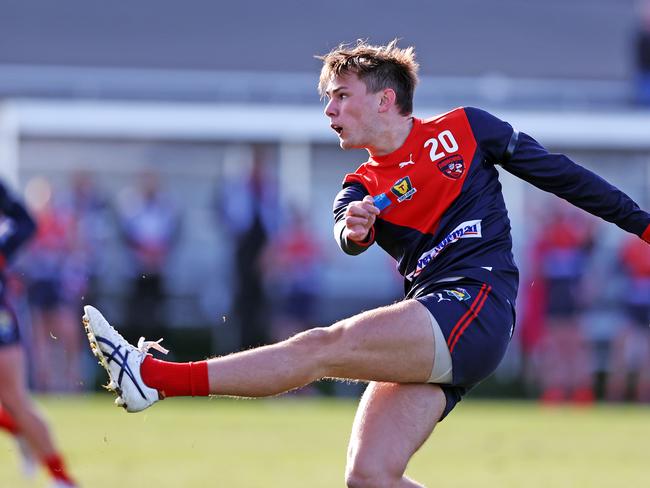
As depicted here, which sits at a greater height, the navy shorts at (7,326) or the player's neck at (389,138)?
the player's neck at (389,138)

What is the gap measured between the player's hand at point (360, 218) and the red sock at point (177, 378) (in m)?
0.82

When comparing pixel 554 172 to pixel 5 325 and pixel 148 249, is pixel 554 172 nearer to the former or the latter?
pixel 5 325

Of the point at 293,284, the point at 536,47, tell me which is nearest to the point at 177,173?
the point at 293,284

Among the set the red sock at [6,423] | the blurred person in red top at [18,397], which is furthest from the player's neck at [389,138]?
the red sock at [6,423]

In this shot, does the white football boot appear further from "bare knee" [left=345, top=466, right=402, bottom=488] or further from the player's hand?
the player's hand

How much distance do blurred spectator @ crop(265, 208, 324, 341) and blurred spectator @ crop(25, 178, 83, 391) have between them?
2509 mm

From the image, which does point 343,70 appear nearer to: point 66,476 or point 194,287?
point 66,476

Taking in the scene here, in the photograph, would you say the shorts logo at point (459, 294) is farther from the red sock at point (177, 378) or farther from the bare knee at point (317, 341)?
the red sock at point (177, 378)

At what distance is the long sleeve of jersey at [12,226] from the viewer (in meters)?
9.25

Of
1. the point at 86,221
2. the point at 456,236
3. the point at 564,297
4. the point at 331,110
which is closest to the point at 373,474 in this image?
the point at 456,236

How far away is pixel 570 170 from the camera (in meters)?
6.35

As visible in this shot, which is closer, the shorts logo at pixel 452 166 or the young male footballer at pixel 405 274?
the young male footballer at pixel 405 274

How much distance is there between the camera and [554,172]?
20.9 feet

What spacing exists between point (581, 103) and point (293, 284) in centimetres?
783
